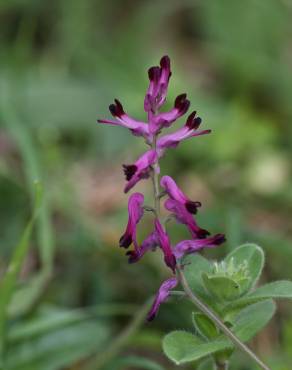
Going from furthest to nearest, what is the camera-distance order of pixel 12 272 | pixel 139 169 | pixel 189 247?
1. pixel 12 272
2. pixel 189 247
3. pixel 139 169

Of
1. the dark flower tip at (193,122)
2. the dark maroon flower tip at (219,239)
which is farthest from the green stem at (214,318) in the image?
the dark flower tip at (193,122)

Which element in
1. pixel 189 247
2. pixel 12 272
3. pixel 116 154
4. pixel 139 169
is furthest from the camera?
pixel 116 154

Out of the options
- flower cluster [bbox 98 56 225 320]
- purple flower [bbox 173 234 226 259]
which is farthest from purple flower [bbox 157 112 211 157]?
purple flower [bbox 173 234 226 259]

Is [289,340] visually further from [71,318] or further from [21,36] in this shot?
[21,36]

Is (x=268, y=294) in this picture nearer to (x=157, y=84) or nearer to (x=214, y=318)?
(x=214, y=318)

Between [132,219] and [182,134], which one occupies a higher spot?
[182,134]

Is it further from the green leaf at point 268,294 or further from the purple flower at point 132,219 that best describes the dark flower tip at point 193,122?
the green leaf at point 268,294

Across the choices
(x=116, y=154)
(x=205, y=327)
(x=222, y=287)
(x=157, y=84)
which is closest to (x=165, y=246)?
(x=222, y=287)
